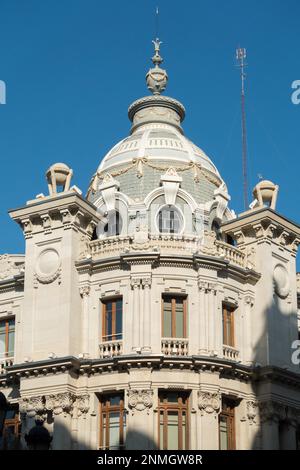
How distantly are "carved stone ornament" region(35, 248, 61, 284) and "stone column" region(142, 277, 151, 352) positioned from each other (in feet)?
14.1

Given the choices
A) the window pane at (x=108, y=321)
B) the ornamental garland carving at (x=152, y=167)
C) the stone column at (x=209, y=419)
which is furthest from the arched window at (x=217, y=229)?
the stone column at (x=209, y=419)

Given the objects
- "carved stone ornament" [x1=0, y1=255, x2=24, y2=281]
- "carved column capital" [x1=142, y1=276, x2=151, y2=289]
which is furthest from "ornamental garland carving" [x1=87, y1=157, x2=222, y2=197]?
"carved column capital" [x1=142, y1=276, x2=151, y2=289]

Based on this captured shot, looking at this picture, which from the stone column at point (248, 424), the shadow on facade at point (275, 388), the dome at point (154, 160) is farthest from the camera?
the dome at point (154, 160)

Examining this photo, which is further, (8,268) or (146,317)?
(8,268)

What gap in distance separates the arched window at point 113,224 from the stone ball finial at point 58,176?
2.93 m

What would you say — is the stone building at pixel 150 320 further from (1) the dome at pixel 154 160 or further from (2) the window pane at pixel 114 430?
(1) the dome at pixel 154 160

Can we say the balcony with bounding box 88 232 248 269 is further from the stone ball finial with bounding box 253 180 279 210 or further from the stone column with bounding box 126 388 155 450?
the stone column with bounding box 126 388 155 450

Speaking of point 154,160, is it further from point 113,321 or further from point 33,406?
point 33,406

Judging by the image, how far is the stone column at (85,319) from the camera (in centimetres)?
4640

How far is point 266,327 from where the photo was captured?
1880 inches

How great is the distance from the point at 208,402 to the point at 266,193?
38.0ft

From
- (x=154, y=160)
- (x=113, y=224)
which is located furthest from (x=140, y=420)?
(x=154, y=160)

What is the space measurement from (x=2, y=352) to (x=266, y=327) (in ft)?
41.1

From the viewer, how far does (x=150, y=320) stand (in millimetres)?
45500
